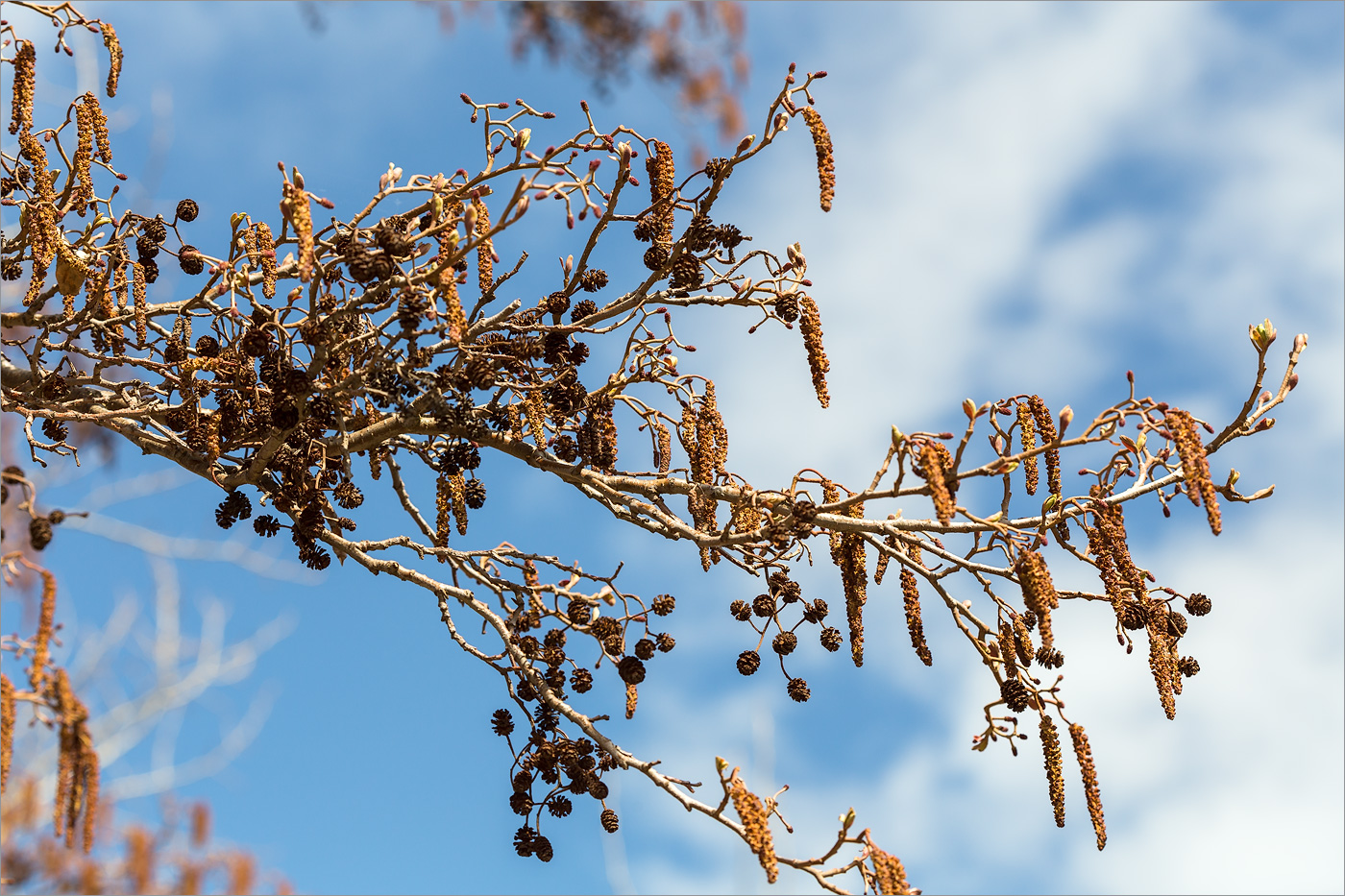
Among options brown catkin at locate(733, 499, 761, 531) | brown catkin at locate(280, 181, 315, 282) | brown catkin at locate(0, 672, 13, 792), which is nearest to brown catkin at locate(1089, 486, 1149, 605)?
brown catkin at locate(733, 499, 761, 531)

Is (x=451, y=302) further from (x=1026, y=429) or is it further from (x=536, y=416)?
(x=1026, y=429)

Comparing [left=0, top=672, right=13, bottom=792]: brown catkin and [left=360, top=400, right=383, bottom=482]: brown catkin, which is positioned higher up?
[left=360, top=400, right=383, bottom=482]: brown catkin

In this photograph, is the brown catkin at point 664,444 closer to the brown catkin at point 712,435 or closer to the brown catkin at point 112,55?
the brown catkin at point 712,435

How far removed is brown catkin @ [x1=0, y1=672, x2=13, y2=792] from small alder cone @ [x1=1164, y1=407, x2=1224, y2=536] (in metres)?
3.04

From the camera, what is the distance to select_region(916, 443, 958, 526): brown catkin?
10.4 feet

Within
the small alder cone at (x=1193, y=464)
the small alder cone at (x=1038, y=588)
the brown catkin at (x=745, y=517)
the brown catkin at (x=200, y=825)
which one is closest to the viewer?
the small alder cone at (x=1193, y=464)

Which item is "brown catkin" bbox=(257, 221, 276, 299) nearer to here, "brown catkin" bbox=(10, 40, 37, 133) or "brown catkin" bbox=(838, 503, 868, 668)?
"brown catkin" bbox=(10, 40, 37, 133)

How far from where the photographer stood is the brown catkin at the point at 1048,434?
3.62 metres

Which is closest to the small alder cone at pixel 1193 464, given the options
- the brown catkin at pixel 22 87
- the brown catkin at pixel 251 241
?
the brown catkin at pixel 251 241

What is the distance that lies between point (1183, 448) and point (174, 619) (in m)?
14.1

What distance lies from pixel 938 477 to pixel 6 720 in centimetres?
246

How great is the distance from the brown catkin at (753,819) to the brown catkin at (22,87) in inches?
129

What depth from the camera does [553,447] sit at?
4.11m

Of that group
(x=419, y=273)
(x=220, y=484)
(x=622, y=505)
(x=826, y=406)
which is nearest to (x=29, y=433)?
(x=220, y=484)
